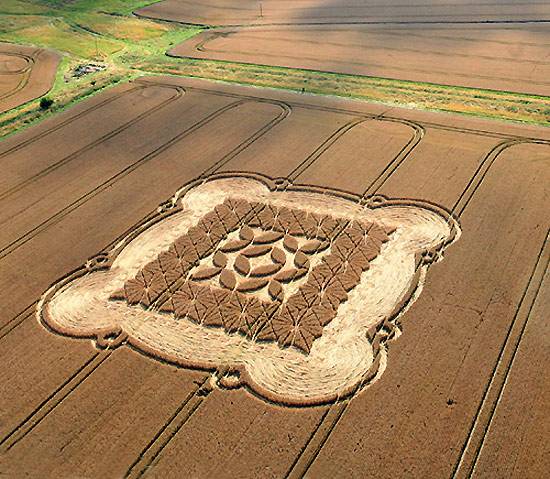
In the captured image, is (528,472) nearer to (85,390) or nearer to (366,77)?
(85,390)

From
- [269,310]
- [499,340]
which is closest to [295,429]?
[269,310]

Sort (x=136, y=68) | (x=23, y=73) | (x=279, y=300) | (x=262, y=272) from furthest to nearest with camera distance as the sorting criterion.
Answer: (x=136, y=68) → (x=23, y=73) → (x=262, y=272) → (x=279, y=300)

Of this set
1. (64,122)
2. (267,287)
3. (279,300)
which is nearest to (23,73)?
(64,122)

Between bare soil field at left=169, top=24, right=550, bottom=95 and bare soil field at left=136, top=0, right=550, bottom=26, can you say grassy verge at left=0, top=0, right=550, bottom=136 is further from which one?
bare soil field at left=136, top=0, right=550, bottom=26

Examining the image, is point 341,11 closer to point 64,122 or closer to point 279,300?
point 64,122

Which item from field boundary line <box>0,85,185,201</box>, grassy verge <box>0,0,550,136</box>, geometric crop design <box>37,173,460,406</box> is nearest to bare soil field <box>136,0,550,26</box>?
grassy verge <box>0,0,550,136</box>

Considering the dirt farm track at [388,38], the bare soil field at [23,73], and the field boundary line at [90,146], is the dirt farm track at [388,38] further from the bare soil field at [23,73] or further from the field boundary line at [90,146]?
the bare soil field at [23,73]

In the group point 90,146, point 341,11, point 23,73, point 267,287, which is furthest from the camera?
point 341,11
